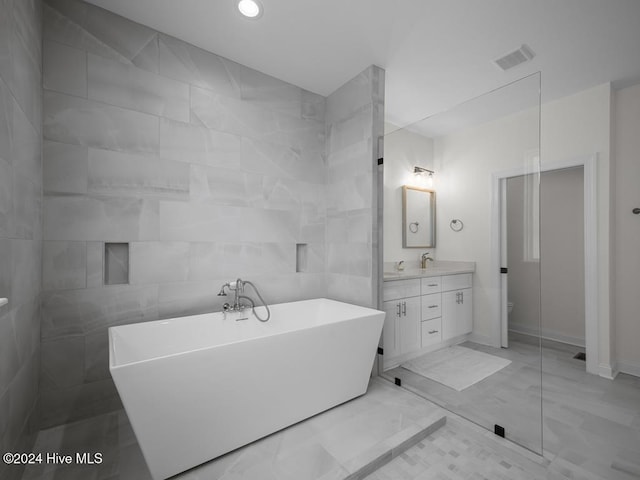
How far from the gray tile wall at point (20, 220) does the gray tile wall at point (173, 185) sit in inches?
5.2

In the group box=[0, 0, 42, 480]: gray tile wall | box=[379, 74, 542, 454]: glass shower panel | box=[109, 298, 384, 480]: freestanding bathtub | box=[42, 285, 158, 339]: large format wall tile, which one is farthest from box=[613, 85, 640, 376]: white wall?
box=[0, 0, 42, 480]: gray tile wall

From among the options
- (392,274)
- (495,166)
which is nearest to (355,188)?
(392,274)

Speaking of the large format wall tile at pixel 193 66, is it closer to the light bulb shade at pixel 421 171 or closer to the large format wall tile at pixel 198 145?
the large format wall tile at pixel 198 145

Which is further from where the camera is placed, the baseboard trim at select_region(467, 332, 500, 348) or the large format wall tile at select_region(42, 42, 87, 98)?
the baseboard trim at select_region(467, 332, 500, 348)

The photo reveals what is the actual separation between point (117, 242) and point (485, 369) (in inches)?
109

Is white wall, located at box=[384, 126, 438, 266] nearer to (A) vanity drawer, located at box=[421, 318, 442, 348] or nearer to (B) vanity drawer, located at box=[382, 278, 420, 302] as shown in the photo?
(B) vanity drawer, located at box=[382, 278, 420, 302]

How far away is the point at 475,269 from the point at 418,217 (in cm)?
69

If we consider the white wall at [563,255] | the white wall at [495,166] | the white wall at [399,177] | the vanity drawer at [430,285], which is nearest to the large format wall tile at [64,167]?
the white wall at [399,177]

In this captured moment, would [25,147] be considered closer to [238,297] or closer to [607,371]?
[238,297]

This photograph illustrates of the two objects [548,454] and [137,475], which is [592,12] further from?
[137,475]

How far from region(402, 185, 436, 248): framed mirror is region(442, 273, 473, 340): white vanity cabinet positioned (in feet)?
1.21

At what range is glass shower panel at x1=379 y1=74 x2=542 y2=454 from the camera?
184cm

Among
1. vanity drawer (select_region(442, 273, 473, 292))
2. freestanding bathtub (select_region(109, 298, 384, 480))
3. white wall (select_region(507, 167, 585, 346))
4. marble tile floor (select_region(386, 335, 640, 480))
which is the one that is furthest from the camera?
white wall (select_region(507, 167, 585, 346))

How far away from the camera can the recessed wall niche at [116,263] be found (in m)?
2.02
